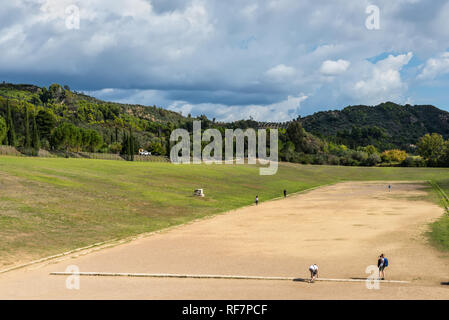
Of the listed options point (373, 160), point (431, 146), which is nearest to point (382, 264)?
point (373, 160)

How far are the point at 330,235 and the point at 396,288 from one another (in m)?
16.1

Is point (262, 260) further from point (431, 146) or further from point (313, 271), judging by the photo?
point (431, 146)

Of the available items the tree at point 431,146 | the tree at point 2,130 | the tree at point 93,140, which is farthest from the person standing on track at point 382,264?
the tree at point 431,146

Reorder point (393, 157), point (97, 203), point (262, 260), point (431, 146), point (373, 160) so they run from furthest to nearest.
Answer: point (393, 157) → point (431, 146) → point (373, 160) → point (97, 203) → point (262, 260)

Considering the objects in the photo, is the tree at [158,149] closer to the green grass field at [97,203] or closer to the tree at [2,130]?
the tree at [2,130]

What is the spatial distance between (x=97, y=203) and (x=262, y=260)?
80.0 feet

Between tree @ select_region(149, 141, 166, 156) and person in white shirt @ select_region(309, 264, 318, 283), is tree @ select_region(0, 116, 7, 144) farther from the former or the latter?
person in white shirt @ select_region(309, 264, 318, 283)

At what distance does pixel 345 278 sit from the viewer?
73.2 feet

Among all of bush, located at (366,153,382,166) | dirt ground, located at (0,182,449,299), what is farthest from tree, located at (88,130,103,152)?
dirt ground, located at (0,182,449,299)

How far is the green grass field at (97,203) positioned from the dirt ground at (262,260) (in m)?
3.10

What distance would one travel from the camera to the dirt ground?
19.4 m

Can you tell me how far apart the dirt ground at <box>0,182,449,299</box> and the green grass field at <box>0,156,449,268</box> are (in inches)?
122

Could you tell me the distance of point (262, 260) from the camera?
2697 cm

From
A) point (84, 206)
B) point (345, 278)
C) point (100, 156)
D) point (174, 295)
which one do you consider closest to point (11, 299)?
point (174, 295)
